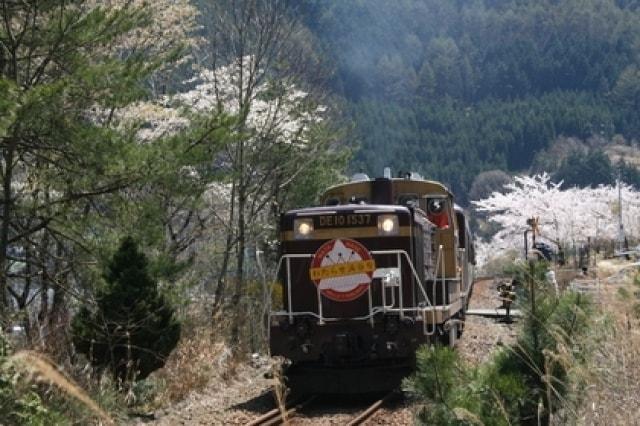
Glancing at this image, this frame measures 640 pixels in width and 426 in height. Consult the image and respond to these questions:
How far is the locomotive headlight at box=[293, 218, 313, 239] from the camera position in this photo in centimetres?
1208

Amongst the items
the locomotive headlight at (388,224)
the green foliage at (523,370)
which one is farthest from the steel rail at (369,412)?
the green foliage at (523,370)

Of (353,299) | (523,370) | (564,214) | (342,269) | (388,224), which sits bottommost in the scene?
(523,370)

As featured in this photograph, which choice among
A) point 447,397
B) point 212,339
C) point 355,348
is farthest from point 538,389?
point 212,339

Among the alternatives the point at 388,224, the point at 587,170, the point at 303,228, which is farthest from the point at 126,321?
the point at 587,170

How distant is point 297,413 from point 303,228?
2411mm

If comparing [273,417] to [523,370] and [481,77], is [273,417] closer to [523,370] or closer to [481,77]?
[523,370]

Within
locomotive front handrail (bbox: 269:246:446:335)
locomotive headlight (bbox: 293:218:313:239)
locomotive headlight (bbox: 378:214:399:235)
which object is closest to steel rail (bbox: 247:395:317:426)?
locomotive front handrail (bbox: 269:246:446:335)

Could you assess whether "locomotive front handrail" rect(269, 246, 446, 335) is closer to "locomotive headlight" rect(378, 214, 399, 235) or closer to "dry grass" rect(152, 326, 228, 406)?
"locomotive headlight" rect(378, 214, 399, 235)

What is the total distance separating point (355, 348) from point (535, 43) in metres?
176

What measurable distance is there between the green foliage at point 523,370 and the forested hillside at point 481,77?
389 ft

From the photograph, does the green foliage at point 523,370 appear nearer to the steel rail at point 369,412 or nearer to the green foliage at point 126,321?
the steel rail at point 369,412

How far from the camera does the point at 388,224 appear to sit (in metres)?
11.9

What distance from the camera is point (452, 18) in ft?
645

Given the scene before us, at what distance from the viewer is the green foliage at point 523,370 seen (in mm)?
4750
